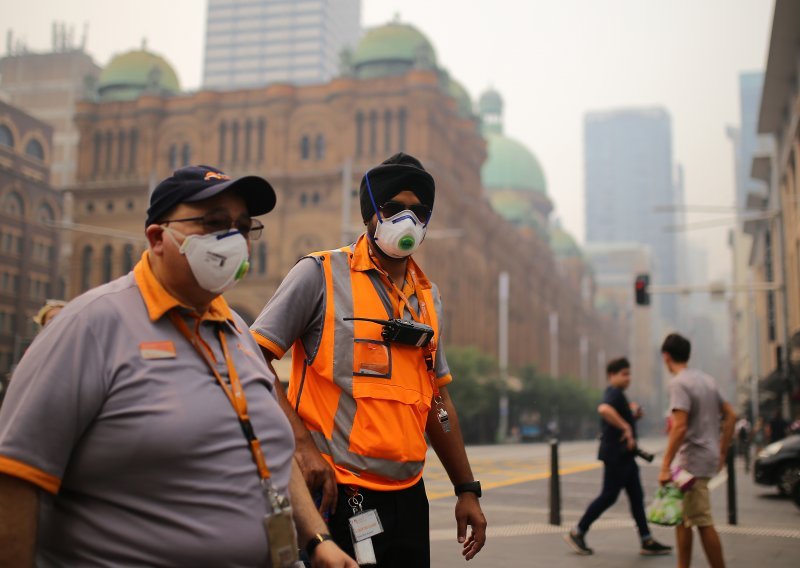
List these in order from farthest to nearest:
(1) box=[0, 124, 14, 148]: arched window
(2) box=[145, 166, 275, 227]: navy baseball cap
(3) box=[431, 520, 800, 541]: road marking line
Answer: (1) box=[0, 124, 14, 148]: arched window → (3) box=[431, 520, 800, 541]: road marking line → (2) box=[145, 166, 275, 227]: navy baseball cap

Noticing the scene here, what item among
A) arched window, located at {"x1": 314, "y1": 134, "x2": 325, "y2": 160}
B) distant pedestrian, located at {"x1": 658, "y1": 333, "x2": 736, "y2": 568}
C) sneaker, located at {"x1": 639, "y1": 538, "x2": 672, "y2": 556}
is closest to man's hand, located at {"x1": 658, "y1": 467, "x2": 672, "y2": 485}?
distant pedestrian, located at {"x1": 658, "y1": 333, "x2": 736, "y2": 568}

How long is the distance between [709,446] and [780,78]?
42.2m

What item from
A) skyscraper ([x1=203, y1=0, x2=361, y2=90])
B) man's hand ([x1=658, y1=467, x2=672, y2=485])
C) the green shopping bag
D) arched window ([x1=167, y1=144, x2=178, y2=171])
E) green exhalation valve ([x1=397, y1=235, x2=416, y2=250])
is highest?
skyscraper ([x1=203, y1=0, x2=361, y2=90])

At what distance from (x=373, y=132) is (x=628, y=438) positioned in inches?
2043

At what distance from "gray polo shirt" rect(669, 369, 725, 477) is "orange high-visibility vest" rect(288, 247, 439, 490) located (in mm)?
4140

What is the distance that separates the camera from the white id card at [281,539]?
251 cm

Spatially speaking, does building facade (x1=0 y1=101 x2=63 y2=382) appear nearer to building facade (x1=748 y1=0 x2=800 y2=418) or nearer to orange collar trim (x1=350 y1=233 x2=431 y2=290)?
building facade (x1=748 y1=0 x2=800 y2=418)

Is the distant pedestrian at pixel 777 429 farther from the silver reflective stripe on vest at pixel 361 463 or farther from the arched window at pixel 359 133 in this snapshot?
the arched window at pixel 359 133

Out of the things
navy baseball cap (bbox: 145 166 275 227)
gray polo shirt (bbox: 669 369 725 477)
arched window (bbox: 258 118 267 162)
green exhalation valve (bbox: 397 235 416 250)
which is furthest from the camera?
arched window (bbox: 258 118 267 162)

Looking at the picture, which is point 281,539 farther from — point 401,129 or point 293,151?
point 293,151

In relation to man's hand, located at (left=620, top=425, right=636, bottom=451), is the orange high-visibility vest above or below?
above

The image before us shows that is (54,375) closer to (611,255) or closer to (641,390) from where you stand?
(641,390)

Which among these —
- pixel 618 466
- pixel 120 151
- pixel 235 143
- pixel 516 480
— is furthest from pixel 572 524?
pixel 120 151

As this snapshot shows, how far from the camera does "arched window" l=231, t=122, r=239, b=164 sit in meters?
62.0
